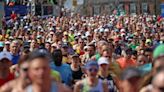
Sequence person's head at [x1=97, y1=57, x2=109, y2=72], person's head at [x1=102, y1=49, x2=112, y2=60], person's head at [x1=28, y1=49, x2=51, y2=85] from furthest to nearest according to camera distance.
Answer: person's head at [x1=102, y1=49, x2=112, y2=60]
person's head at [x1=97, y1=57, x2=109, y2=72]
person's head at [x1=28, y1=49, x2=51, y2=85]

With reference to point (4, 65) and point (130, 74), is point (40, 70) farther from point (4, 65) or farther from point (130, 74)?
point (4, 65)

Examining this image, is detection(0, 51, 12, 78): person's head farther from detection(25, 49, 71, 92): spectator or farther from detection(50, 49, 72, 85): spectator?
detection(25, 49, 71, 92): spectator

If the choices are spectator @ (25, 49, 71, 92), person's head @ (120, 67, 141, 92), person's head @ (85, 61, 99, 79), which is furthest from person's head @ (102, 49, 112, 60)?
person's head @ (120, 67, 141, 92)

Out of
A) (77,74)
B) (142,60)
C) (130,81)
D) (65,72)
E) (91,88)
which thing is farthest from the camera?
(77,74)

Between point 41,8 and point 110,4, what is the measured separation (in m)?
30.4

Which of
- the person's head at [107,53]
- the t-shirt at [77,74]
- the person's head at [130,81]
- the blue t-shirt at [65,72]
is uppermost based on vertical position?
the person's head at [130,81]

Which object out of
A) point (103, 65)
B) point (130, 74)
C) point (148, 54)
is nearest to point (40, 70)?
point (130, 74)

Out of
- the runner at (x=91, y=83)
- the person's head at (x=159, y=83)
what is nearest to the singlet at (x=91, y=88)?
the runner at (x=91, y=83)

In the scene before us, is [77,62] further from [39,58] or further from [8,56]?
[39,58]

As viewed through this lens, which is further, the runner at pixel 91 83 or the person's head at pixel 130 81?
the runner at pixel 91 83

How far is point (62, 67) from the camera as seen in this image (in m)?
9.06

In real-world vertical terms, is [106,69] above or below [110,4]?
above

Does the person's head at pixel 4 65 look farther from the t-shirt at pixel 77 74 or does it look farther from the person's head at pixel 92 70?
the t-shirt at pixel 77 74

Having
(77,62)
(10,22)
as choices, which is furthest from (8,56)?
(10,22)
